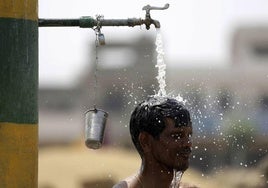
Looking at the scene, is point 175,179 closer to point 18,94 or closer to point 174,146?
point 174,146

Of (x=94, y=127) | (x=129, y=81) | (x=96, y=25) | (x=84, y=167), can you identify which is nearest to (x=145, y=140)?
(x=94, y=127)

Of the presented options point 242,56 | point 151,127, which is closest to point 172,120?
point 151,127

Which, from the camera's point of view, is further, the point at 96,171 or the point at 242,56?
the point at 242,56

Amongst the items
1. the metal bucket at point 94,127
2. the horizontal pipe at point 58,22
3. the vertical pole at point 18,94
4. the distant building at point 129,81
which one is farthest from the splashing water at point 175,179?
the distant building at point 129,81

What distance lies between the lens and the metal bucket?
4.91 metres

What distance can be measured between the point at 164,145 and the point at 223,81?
17706 millimetres

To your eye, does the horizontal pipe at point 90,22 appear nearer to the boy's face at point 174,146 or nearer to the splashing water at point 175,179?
the boy's face at point 174,146

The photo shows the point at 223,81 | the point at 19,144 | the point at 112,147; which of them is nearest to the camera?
the point at 19,144

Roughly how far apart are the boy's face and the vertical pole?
552 millimetres

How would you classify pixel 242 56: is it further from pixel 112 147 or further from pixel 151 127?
pixel 151 127

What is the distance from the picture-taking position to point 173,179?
473 cm

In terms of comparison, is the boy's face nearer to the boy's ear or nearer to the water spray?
the boy's ear

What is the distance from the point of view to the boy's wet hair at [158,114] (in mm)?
4676

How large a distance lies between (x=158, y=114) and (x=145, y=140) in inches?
5.6
